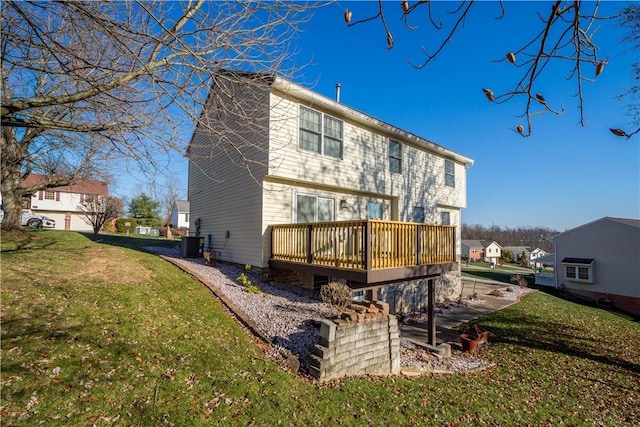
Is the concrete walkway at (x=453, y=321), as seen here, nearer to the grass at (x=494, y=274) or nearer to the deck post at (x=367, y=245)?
the deck post at (x=367, y=245)

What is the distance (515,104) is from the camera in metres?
2.54

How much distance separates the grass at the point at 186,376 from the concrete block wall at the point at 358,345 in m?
0.29

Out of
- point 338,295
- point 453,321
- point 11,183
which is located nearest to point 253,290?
point 338,295

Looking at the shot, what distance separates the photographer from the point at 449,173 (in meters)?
15.8

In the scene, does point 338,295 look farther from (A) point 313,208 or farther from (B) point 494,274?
(B) point 494,274

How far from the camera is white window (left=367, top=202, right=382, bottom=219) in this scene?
1170cm

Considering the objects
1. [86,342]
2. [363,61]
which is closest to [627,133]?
[363,61]

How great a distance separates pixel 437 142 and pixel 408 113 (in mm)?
2102

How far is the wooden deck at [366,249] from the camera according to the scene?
6449 mm

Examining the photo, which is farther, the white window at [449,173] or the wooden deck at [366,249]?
the white window at [449,173]

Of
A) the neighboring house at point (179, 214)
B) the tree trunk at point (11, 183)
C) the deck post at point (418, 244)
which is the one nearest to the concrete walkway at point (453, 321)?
the deck post at point (418, 244)

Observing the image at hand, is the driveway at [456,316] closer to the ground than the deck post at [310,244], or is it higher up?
closer to the ground

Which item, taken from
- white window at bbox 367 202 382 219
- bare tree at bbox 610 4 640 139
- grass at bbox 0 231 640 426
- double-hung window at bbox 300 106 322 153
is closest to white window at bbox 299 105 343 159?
double-hung window at bbox 300 106 322 153

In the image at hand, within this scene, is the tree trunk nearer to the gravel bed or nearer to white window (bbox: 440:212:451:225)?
the gravel bed
